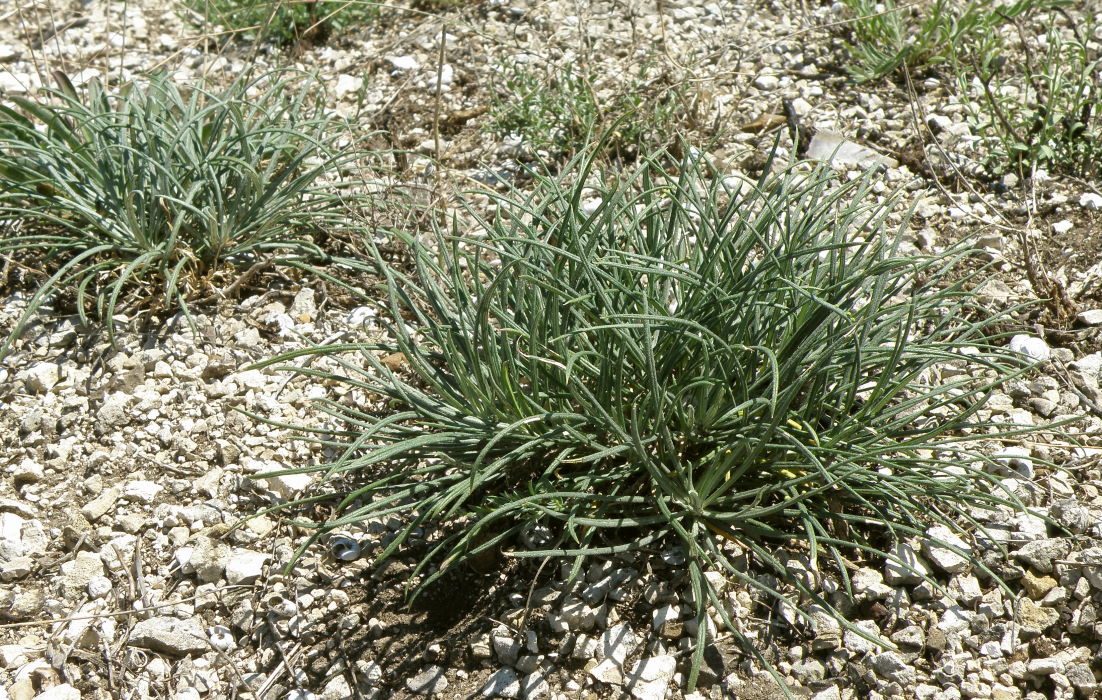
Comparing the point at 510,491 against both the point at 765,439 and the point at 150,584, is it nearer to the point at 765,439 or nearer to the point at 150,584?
the point at 765,439

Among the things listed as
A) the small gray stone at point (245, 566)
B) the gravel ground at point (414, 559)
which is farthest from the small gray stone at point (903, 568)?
the small gray stone at point (245, 566)

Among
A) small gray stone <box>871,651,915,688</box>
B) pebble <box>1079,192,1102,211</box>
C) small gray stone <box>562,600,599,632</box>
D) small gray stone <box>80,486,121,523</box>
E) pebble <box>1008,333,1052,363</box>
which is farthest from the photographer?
pebble <box>1079,192,1102,211</box>

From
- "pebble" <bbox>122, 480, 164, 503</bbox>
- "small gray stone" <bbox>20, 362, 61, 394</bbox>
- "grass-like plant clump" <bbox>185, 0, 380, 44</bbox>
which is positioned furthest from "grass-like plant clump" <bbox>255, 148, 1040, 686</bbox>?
"grass-like plant clump" <bbox>185, 0, 380, 44</bbox>

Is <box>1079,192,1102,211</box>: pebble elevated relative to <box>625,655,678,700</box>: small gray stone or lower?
elevated

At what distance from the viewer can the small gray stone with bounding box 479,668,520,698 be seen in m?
2.06

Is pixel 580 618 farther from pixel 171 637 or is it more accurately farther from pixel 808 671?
pixel 171 637

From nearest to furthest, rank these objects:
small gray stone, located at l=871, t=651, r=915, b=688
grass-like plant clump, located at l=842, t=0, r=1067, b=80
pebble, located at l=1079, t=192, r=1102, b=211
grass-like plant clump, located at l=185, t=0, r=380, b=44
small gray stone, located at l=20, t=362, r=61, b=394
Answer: small gray stone, located at l=871, t=651, r=915, b=688
small gray stone, located at l=20, t=362, r=61, b=394
pebble, located at l=1079, t=192, r=1102, b=211
grass-like plant clump, located at l=842, t=0, r=1067, b=80
grass-like plant clump, located at l=185, t=0, r=380, b=44

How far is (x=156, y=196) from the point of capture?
114 inches

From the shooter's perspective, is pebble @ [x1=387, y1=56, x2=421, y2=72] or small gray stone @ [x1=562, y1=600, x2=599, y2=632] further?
pebble @ [x1=387, y1=56, x2=421, y2=72]

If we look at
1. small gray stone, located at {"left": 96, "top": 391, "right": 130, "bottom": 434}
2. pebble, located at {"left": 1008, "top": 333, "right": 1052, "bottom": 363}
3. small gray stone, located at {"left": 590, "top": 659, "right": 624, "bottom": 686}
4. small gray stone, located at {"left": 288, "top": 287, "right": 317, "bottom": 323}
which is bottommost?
small gray stone, located at {"left": 590, "top": 659, "right": 624, "bottom": 686}

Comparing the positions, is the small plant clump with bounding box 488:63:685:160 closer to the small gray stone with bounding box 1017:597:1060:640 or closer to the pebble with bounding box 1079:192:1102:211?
the pebble with bounding box 1079:192:1102:211

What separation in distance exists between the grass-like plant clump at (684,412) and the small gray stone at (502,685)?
0.83ft

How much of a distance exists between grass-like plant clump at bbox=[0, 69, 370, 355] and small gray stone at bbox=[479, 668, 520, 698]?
141 cm

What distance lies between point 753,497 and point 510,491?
535 mm
